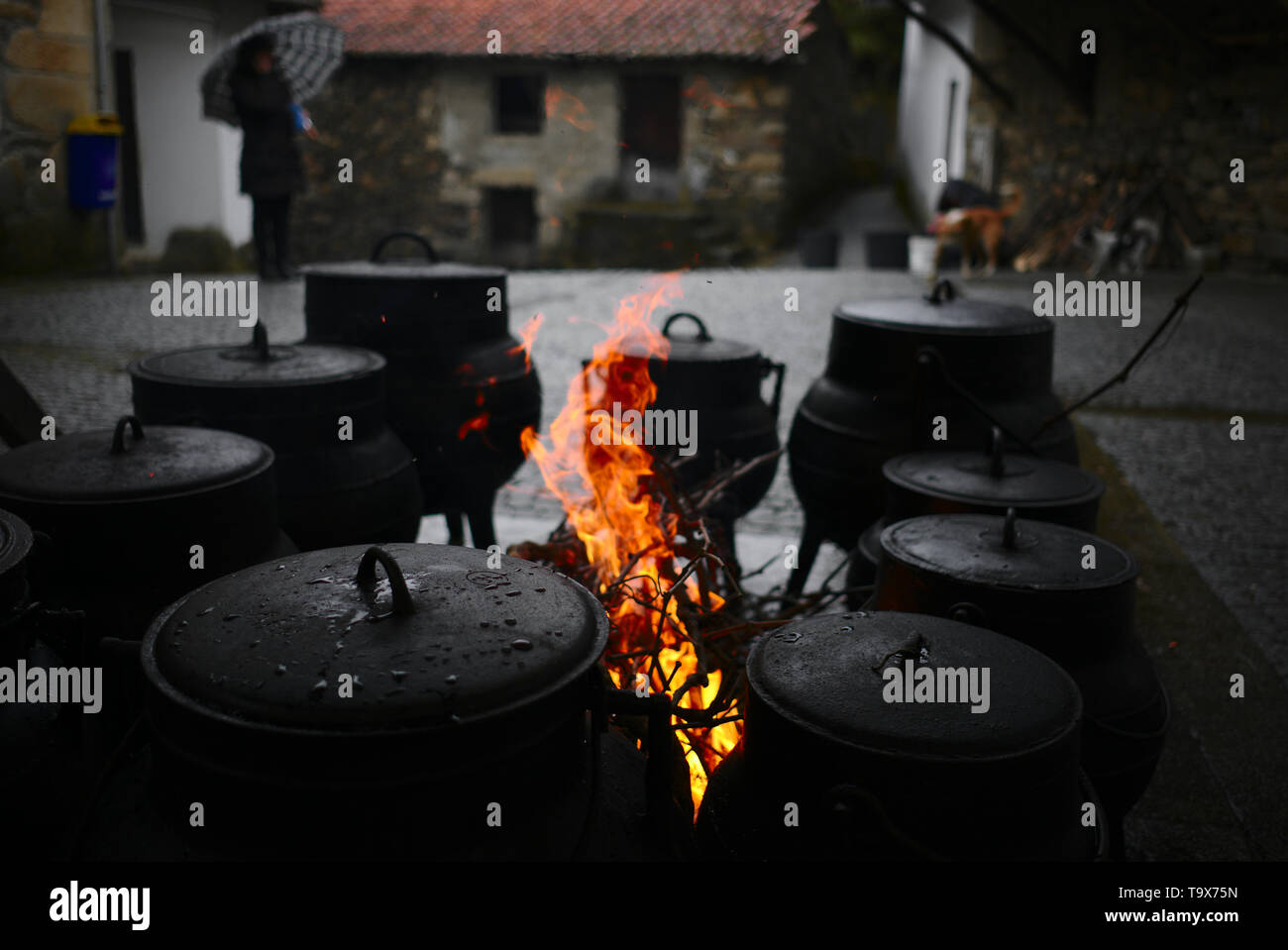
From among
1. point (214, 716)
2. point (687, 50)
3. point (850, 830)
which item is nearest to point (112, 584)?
point (214, 716)

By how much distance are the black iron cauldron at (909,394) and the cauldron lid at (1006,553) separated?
79cm

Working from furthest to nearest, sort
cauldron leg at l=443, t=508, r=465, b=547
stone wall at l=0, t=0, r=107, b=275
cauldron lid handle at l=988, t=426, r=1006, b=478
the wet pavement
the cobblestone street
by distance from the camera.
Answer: stone wall at l=0, t=0, r=107, b=275 < the cobblestone street < cauldron leg at l=443, t=508, r=465, b=547 < the wet pavement < cauldron lid handle at l=988, t=426, r=1006, b=478

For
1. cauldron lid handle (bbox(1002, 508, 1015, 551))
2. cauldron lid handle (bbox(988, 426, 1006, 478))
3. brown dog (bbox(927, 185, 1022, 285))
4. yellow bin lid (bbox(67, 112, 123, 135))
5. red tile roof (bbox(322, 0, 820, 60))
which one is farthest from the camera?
red tile roof (bbox(322, 0, 820, 60))

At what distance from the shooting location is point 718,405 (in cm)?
A: 388

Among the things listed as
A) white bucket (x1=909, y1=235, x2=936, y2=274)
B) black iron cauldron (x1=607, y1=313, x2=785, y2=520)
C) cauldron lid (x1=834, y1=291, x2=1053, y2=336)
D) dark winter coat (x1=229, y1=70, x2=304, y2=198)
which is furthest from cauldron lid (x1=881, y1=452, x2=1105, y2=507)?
white bucket (x1=909, y1=235, x2=936, y2=274)

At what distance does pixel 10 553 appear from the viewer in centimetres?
170

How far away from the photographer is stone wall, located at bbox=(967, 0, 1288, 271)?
14.1 m

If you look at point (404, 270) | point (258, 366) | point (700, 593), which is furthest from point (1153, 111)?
point (258, 366)

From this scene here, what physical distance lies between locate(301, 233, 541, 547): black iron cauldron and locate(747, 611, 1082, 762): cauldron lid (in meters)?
2.02

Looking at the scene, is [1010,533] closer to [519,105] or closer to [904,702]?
[904,702]

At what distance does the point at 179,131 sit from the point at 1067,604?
16.2 meters

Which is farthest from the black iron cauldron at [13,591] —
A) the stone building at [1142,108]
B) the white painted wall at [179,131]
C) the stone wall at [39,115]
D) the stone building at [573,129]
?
the stone building at [573,129]

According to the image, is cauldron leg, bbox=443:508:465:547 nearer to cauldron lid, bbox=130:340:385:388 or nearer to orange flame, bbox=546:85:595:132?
cauldron lid, bbox=130:340:385:388
